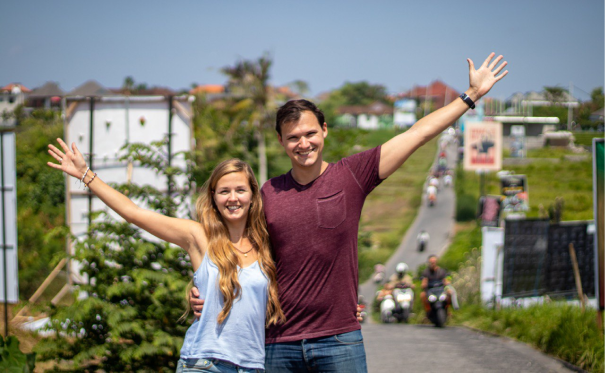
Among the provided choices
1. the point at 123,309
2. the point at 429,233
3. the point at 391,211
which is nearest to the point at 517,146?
the point at 429,233

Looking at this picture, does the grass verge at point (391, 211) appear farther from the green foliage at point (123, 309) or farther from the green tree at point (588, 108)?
the green foliage at point (123, 309)

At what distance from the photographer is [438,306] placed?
1166cm

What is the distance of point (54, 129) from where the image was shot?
14344mm

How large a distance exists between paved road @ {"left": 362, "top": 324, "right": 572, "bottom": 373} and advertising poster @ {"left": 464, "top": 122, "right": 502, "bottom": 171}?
72.7ft

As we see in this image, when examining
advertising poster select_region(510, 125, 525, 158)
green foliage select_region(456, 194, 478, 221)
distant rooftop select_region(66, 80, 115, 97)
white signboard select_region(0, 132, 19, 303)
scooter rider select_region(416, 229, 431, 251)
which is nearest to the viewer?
white signboard select_region(0, 132, 19, 303)

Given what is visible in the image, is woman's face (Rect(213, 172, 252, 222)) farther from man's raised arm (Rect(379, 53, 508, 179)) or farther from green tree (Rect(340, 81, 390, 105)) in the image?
green tree (Rect(340, 81, 390, 105))

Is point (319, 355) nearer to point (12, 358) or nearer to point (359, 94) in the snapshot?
point (12, 358)

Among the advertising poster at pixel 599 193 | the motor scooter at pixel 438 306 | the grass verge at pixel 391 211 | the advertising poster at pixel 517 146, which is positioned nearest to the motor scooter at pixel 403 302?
the motor scooter at pixel 438 306

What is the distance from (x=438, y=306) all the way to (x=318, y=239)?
9.60m

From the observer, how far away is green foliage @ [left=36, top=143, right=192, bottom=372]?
5.00 meters

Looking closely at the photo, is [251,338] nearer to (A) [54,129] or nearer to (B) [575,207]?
(A) [54,129]

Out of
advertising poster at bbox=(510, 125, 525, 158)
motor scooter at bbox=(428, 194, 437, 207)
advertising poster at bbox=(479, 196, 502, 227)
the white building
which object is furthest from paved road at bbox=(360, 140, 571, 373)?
motor scooter at bbox=(428, 194, 437, 207)

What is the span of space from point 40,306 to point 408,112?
92.2 metres

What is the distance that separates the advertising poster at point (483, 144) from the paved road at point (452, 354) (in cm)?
2217
